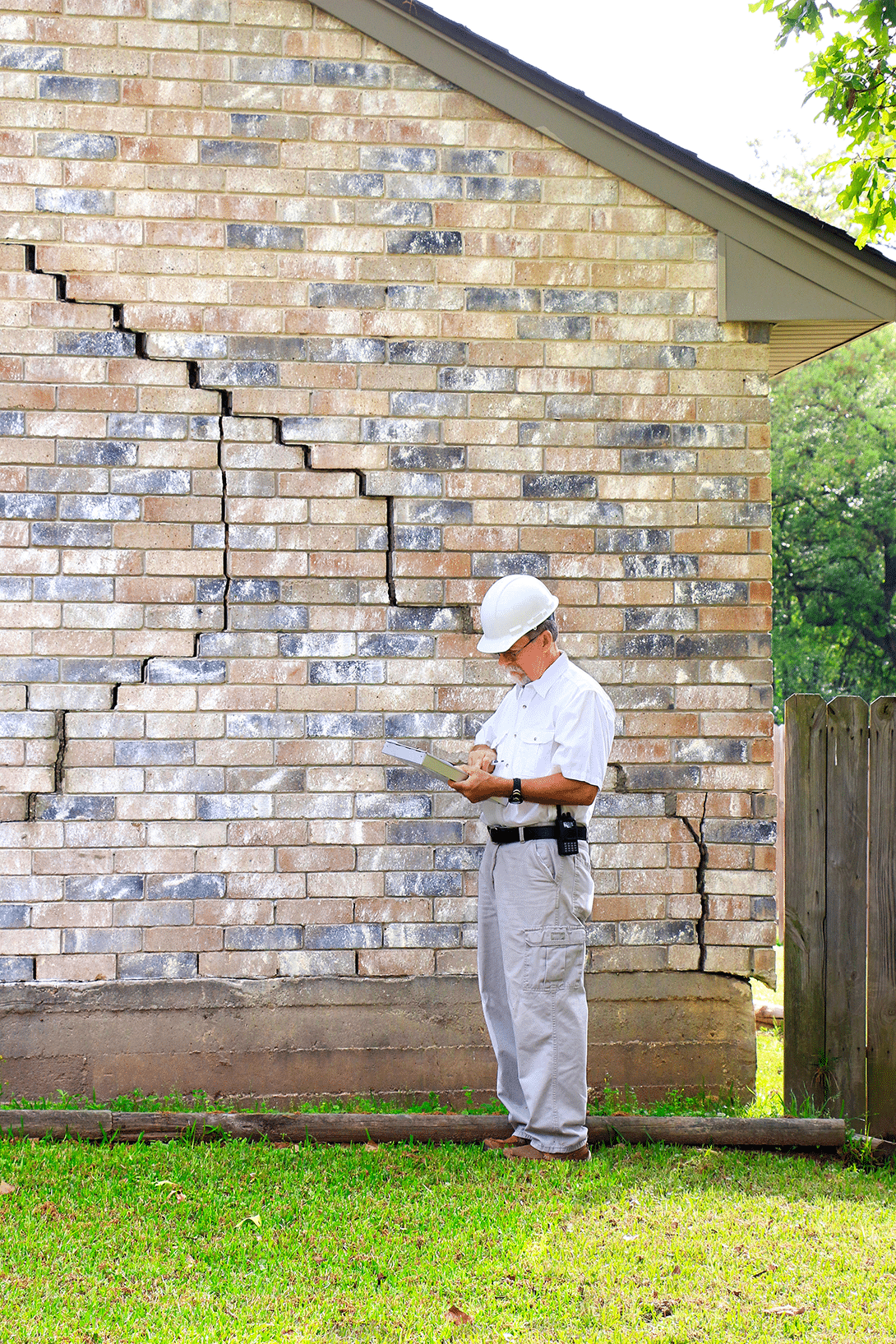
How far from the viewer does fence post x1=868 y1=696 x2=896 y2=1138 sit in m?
4.22

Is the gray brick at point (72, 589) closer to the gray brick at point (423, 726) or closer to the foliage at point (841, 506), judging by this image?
the gray brick at point (423, 726)

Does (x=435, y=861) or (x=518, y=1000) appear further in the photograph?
(x=435, y=861)

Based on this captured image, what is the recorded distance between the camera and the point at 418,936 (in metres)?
4.50

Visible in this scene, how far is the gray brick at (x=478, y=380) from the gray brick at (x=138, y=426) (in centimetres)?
124

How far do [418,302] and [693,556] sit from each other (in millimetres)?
1683

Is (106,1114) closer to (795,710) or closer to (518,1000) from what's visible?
(518,1000)

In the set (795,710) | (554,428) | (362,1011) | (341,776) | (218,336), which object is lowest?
(362,1011)

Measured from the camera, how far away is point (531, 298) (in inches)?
181

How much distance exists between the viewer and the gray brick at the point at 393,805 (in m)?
4.50

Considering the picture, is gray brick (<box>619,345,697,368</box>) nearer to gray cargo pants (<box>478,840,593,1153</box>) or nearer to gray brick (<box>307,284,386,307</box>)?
gray brick (<box>307,284,386,307</box>)

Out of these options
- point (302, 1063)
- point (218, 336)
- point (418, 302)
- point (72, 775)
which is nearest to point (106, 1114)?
point (302, 1063)

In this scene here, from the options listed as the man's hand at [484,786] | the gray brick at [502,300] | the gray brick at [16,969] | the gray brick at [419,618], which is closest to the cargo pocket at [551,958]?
the man's hand at [484,786]

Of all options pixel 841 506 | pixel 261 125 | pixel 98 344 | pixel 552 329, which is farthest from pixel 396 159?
pixel 841 506

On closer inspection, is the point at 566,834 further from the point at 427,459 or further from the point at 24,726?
the point at 24,726
